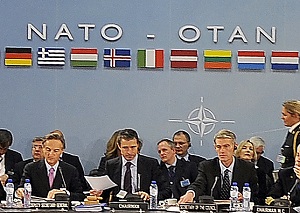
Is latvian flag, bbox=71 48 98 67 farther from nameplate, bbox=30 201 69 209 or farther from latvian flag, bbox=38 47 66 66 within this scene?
nameplate, bbox=30 201 69 209

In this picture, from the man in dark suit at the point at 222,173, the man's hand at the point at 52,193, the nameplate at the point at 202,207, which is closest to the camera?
the nameplate at the point at 202,207

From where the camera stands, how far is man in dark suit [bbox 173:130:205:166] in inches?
278

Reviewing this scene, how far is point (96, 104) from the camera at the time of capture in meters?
7.45

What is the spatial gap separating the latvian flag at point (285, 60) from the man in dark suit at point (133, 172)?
79.1 inches

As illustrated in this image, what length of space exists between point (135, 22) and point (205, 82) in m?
1.02

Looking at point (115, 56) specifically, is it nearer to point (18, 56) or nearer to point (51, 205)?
point (18, 56)

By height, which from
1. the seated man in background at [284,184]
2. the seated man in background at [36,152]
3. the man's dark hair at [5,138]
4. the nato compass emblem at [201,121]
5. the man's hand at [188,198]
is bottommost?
the man's hand at [188,198]

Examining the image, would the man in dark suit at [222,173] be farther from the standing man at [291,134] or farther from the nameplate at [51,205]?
the nameplate at [51,205]

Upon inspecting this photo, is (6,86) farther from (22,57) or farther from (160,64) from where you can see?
(160,64)

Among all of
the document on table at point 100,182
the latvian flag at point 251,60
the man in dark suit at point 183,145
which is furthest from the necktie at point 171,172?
the latvian flag at point 251,60

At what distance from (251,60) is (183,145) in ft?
4.07

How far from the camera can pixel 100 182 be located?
562cm

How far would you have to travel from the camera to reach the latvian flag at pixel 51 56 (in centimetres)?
734

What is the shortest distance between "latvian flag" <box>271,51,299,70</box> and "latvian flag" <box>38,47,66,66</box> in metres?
2.31
